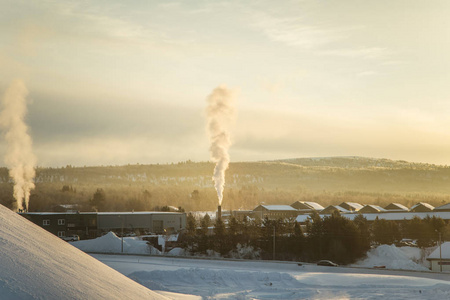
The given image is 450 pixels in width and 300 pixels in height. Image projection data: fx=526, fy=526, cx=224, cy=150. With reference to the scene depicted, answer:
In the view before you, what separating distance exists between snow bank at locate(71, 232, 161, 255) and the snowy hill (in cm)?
5217

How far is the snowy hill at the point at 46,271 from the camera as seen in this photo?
9727 mm

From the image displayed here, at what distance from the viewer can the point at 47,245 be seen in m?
12.5

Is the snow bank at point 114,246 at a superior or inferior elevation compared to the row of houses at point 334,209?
inferior

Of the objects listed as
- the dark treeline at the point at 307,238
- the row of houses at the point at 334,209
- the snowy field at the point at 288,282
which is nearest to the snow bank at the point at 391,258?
the dark treeline at the point at 307,238

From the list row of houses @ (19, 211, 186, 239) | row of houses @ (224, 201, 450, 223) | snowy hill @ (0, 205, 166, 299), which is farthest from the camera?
row of houses @ (224, 201, 450, 223)

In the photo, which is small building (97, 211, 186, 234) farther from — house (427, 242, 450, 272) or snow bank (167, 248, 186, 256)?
house (427, 242, 450, 272)

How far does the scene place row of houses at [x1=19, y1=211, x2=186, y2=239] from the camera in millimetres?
80188

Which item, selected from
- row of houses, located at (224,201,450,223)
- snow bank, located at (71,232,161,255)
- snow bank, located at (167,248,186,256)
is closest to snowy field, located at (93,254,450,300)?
snow bank, located at (167,248,186,256)

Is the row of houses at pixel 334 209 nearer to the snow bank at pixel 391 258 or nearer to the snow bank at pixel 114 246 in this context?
the snow bank at pixel 391 258

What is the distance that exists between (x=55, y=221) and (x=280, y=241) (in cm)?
3758

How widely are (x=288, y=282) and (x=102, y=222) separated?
5358 cm

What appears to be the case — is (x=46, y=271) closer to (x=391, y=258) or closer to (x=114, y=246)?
(x=391, y=258)

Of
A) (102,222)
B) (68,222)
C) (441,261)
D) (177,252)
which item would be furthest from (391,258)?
(68,222)

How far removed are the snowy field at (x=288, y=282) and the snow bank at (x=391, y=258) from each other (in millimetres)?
10194
